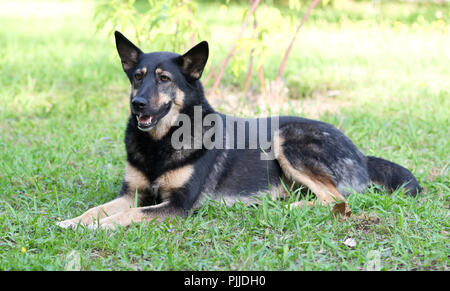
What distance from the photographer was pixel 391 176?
4637 millimetres

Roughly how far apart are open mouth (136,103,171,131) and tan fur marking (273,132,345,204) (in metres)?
1.18

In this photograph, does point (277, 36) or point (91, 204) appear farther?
point (277, 36)

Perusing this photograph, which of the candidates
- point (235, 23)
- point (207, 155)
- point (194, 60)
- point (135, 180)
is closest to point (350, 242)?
point (207, 155)

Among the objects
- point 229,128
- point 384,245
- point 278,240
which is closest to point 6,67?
point 229,128

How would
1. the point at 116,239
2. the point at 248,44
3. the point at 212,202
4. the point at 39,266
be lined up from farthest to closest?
the point at 248,44 < the point at 212,202 < the point at 116,239 < the point at 39,266

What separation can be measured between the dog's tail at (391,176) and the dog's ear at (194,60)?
188 centimetres

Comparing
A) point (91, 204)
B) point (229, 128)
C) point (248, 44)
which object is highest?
point (248, 44)

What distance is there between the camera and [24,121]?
Result: 643 centimetres

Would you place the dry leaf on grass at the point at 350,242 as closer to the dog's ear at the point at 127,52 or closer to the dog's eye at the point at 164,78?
the dog's eye at the point at 164,78

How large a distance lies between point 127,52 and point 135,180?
3.73 feet

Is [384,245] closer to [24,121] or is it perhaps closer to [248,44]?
[248,44]

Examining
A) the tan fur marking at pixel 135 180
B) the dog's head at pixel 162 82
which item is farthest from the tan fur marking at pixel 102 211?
the dog's head at pixel 162 82

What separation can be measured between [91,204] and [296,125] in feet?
6.76

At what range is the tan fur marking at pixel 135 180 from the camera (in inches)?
165
